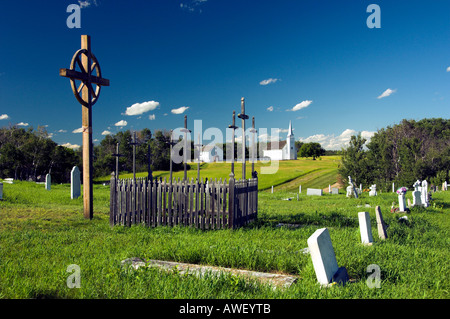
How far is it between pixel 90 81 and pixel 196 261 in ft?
Answer: 25.3

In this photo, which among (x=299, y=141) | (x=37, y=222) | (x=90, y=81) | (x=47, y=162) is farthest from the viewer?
(x=299, y=141)

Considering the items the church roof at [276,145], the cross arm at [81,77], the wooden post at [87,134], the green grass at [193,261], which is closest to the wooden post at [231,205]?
the green grass at [193,261]

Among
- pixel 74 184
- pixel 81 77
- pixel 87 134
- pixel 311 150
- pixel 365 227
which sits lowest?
pixel 365 227

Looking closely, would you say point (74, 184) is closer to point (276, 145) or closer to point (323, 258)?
point (323, 258)

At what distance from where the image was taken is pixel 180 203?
9.48 meters

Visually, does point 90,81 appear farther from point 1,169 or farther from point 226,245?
point 1,169

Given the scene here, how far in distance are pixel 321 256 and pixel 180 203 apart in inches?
239

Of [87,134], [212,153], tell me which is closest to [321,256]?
[87,134]

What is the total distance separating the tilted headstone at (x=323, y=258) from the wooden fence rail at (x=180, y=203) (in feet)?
16.8

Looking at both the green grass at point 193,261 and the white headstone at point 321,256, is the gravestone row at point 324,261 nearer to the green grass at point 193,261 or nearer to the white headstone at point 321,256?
the white headstone at point 321,256

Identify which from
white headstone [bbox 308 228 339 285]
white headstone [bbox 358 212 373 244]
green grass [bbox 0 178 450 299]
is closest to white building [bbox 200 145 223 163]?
green grass [bbox 0 178 450 299]

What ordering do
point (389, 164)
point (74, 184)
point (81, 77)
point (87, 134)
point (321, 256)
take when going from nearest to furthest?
point (321, 256) < point (81, 77) < point (87, 134) < point (74, 184) < point (389, 164)
